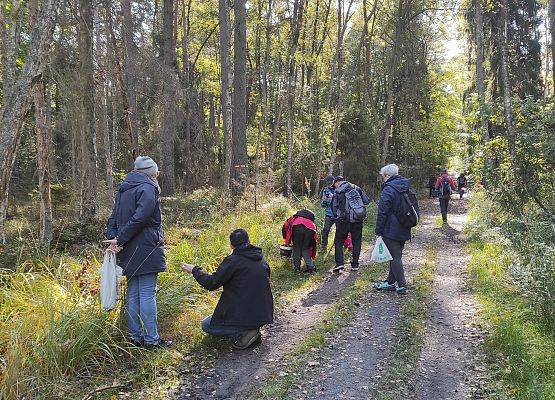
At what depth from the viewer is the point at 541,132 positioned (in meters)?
9.66

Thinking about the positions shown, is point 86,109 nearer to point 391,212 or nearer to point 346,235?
point 346,235

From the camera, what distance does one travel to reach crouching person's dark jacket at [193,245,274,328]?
513 cm

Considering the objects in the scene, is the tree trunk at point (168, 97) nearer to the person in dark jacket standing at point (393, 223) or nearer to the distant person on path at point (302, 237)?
the distant person on path at point (302, 237)

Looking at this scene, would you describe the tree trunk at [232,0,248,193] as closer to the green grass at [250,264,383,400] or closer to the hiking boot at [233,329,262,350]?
the green grass at [250,264,383,400]

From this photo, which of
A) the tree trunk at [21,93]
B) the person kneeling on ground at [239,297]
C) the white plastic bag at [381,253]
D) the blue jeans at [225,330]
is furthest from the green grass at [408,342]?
the tree trunk at [21,93]

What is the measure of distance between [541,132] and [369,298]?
5.69 meters

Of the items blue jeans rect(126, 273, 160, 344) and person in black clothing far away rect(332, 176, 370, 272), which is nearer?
blue jeans rect(126, 273, 160, 344)

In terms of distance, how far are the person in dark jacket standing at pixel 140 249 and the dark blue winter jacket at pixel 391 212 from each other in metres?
3.60

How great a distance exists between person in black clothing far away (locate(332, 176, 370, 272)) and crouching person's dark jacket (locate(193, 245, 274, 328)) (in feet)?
11.2

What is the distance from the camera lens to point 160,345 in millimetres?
4988

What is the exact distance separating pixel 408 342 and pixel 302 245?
137 inches

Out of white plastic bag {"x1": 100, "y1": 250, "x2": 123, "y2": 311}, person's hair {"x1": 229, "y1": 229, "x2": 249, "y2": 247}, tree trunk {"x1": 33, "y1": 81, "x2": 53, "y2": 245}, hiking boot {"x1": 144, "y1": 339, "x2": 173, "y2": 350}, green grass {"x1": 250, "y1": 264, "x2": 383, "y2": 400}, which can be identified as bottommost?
green grass {"x1": 250, "y1": 264, "x2": 383, "y2": 400}

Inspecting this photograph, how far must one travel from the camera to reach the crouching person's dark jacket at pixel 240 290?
5133 mm

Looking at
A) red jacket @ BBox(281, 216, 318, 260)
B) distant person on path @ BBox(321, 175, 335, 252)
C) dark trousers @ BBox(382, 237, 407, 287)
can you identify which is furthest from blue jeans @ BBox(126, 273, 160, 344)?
distant person on path @ BBox(321, 175, 335, 252)
